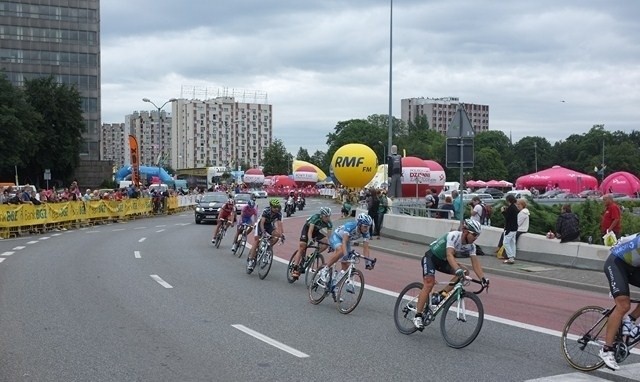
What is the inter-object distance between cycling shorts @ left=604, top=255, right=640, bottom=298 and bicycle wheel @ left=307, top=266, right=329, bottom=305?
5.59 m

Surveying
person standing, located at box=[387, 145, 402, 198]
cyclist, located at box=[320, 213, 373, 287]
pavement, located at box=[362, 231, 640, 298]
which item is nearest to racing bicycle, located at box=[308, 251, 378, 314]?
cyclist, located at box=[320, 213, 373, 287]

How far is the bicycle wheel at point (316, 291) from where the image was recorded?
12.0 m

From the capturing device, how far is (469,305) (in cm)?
880

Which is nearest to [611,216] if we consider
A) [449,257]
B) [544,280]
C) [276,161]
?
[544,280]

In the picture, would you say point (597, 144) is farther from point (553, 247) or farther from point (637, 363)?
point (637, 363)

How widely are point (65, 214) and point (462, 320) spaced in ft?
93.6

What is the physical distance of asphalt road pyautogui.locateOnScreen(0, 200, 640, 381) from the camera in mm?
7477

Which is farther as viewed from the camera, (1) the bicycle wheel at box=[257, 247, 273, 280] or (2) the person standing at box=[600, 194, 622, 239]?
(2) the person standing at box=[600, 194, 622, 239]

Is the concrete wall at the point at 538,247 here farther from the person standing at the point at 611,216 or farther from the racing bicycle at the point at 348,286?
the racing bicycle at the point at 348,286

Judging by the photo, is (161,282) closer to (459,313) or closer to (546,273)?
(459,313)

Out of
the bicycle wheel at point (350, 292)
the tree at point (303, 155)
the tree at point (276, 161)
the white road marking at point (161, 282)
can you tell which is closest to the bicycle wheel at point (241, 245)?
the white road marking at point (161, 282)

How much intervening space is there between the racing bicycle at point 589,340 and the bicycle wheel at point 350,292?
3.94 meters

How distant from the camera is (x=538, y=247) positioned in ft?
59.6

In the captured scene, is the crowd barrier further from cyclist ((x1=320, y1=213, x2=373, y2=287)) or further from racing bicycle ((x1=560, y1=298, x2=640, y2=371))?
racing bicycle ((x1=560, y1=298, x2=640, y2=371))
